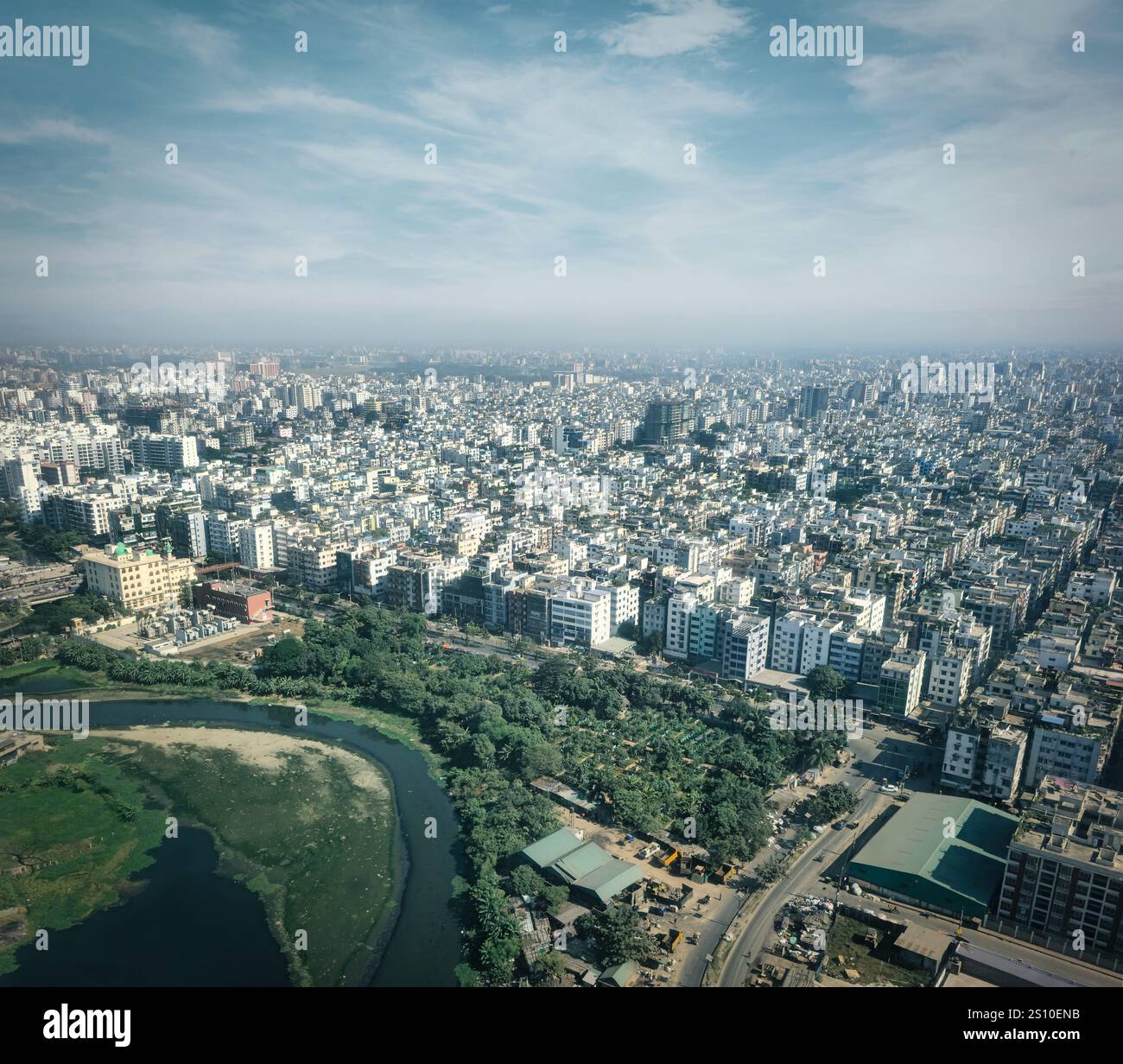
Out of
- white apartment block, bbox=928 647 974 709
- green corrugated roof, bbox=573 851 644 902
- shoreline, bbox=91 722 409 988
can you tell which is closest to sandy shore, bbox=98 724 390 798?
shoreline, bbox=91 722 409 988

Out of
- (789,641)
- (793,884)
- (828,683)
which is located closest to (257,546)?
(789,641)

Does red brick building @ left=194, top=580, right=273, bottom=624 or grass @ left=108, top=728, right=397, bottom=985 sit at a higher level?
red brick building @ left=194, top=580, right=273, bottom=624

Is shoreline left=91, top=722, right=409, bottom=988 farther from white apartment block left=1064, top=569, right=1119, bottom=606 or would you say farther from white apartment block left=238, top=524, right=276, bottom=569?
white apartment block left=1064, top=569, right=1119, bottom=606

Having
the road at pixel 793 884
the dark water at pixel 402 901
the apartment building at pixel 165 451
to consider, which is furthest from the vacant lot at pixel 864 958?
the apartment building at pixel 165 451

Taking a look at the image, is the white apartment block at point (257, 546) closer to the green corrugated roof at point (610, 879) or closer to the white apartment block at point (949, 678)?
the green corrugated roof at point (610, 879)

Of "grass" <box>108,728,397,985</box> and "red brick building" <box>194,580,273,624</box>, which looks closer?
"grass" <box>108,728,397,985</box>

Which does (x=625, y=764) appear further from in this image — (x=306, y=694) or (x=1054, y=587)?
(x=1054, y=587)
